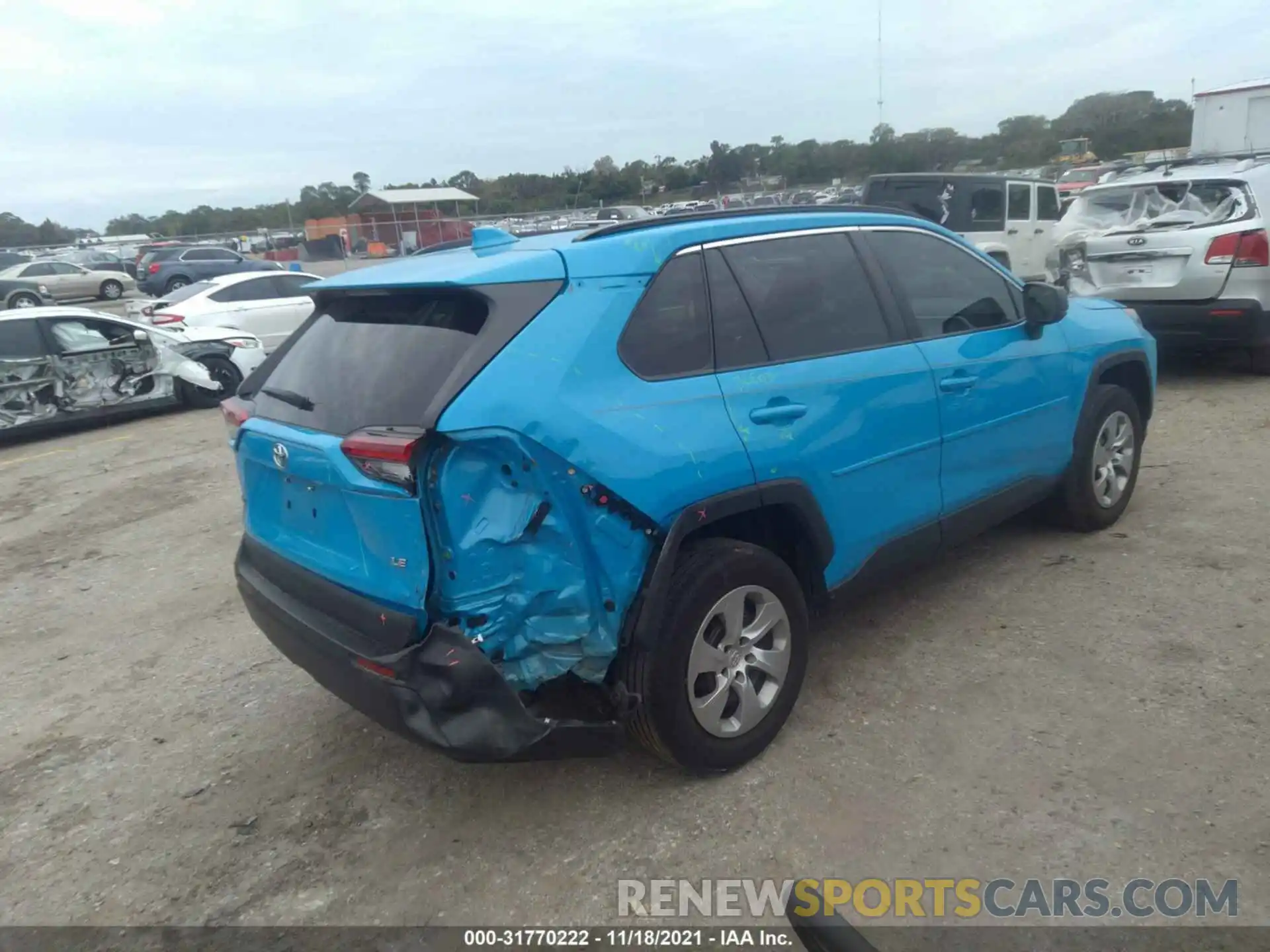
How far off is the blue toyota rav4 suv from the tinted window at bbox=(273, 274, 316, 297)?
1106 cm

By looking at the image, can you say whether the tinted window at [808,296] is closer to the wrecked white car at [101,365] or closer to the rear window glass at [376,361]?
the rear window glass at [376,361]

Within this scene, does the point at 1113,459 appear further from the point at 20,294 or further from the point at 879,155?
the point at 20,294

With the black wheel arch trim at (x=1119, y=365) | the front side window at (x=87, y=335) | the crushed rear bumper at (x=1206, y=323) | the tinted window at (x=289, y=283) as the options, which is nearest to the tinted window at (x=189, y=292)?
the tinted window at (x=289, y=283)

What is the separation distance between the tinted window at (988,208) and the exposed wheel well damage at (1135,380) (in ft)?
25.6

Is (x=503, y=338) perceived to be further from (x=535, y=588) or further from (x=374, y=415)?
(x=535, y=588)

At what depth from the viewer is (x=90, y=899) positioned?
9.59 ft

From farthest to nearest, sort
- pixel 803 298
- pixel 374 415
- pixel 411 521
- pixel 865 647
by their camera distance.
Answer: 1. pixel 865 647
2. pixel 803 298
3. pixel 374 415
4. pixel 411 521

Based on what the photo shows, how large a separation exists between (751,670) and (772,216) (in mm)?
1682

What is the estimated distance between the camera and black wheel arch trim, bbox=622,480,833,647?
2.80 m

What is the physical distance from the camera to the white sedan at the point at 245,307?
12852mm

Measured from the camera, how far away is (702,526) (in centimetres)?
295

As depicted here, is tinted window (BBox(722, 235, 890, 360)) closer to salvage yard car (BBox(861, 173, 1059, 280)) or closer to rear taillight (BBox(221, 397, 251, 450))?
rear taillight (BBox(221, 397, 251, 450))

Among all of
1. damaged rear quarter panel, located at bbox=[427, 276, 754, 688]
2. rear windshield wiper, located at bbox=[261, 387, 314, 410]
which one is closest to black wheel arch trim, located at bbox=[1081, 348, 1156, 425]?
damaged rear quarter panel, located at bbox=[427, 276, 754, 688]

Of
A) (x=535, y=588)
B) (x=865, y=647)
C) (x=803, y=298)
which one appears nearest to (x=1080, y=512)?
(x=865, y=647)
